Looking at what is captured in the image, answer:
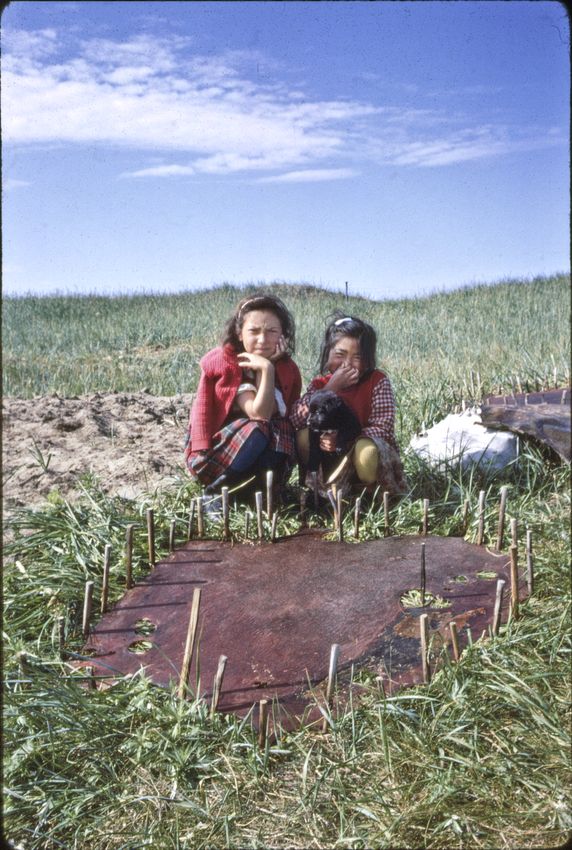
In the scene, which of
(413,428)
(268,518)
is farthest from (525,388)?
(268,518)

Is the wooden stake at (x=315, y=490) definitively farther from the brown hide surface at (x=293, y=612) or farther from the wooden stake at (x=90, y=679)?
the wooden stake at (x=90, y=679)

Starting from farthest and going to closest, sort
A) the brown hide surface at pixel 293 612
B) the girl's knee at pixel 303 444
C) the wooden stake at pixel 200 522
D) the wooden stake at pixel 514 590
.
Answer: the girl's knee at pixel 303 444, the wooden stake at pixel 200 522, the wooden stake at pixel 514 590, the brown hide surface at pixel 293 612

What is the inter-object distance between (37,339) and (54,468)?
21.7 feet

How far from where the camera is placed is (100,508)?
4.27 metres

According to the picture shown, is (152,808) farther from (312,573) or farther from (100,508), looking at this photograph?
(100,508)

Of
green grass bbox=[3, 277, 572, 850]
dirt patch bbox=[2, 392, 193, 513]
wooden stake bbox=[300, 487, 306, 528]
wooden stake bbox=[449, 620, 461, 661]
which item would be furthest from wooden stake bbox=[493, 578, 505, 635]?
dirt patch bbox=[2, 392, 193, 513]

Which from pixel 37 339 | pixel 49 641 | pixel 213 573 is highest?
pixel 37 339

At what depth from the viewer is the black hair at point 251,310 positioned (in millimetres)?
4105

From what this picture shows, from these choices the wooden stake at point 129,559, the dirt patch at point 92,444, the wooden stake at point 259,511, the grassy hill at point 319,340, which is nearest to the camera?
the wooden stake at point 129,559

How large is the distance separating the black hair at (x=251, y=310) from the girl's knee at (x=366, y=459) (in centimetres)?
65

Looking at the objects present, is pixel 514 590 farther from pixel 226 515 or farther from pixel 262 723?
pixel 226 515

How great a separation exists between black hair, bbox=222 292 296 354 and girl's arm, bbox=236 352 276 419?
0.40 feet

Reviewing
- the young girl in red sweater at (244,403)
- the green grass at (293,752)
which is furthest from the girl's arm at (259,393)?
the green grass at (293,752)

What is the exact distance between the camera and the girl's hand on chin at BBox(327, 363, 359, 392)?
4.12 meters
